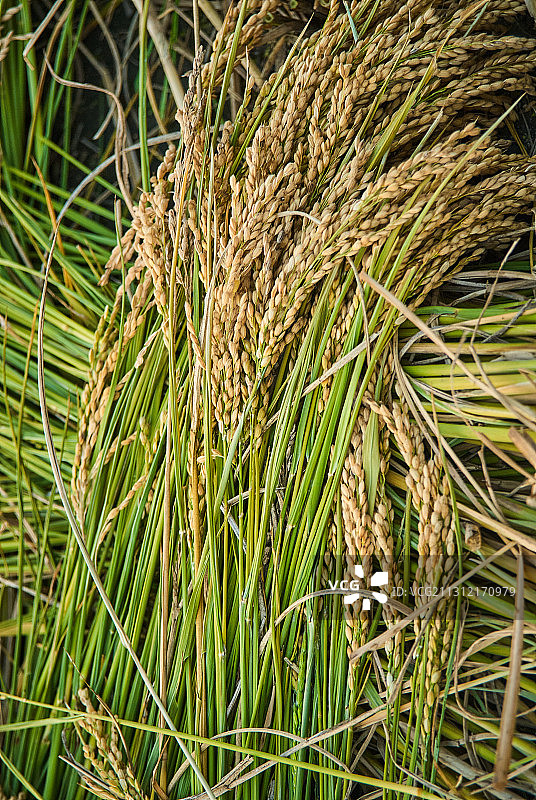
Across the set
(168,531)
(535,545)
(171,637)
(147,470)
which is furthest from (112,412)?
(535,545)

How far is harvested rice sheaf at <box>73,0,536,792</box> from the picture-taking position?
27.1 inches

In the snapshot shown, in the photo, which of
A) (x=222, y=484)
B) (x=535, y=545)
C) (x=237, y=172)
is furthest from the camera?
(x=237, y=172)

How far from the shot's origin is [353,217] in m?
0.68

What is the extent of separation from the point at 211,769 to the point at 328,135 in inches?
34.6

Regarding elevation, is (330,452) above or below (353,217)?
below

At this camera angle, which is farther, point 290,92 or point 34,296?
point 34,296

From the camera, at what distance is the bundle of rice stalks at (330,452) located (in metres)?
0.68

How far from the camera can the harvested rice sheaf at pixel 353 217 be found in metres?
0.69

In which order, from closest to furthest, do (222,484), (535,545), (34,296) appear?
(535,545)
(222,484)
(34,296)

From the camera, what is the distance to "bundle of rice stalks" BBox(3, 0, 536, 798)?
0.68m

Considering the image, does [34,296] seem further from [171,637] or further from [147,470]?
[171,637]

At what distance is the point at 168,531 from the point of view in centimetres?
78

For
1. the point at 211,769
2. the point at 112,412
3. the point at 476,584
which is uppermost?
the point at 112,412

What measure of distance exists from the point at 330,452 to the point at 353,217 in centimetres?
31
